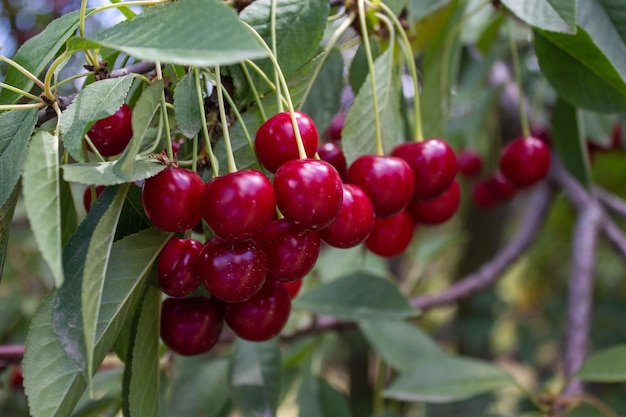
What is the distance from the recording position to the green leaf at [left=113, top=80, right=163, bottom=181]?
0.45m

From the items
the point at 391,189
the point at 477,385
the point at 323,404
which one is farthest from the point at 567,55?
the point at 323,404

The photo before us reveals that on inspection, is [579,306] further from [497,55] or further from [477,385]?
[497,55]

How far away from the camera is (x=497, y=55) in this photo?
1.56 meters

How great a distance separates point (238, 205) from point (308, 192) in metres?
0.06

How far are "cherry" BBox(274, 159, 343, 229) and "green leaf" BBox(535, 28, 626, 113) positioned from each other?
419mm

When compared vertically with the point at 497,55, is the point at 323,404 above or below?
below

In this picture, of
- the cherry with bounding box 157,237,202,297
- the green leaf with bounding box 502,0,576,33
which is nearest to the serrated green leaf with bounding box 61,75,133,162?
the cherry with bounding box 157,237,202,297

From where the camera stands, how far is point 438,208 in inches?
32.4

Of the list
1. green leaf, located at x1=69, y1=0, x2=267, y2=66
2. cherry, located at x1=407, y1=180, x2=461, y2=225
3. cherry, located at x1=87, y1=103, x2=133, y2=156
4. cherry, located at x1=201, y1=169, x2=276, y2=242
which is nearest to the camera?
green leaf, located at x1=69, y1=0, x2=267, y2=66

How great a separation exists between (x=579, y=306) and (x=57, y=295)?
1.05 metres

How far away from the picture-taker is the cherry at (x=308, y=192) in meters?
0.50

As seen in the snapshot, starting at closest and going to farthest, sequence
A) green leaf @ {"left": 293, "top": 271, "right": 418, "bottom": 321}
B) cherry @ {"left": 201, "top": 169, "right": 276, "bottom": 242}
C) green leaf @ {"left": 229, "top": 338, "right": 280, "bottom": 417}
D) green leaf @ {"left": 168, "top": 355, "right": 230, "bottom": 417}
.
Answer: cherry @ {"left": 201, "top": 169, "right": 276, "bottom": 242} → green leaf @ {"left": 229, "top": 338, "right": 280, "bottom": 417} → green leaf @ {"left": 293, "top": 271, "right": 418, "bottom": 321} → green leaf @ {"left": 168, "top": 355, "right": 230, "bottom": 417}

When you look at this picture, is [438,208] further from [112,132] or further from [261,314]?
[112,132]

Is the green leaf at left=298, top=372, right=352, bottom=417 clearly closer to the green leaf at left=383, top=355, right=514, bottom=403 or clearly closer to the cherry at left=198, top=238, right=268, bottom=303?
the green leaf at left=383, top=355, right=514, bottom=403
